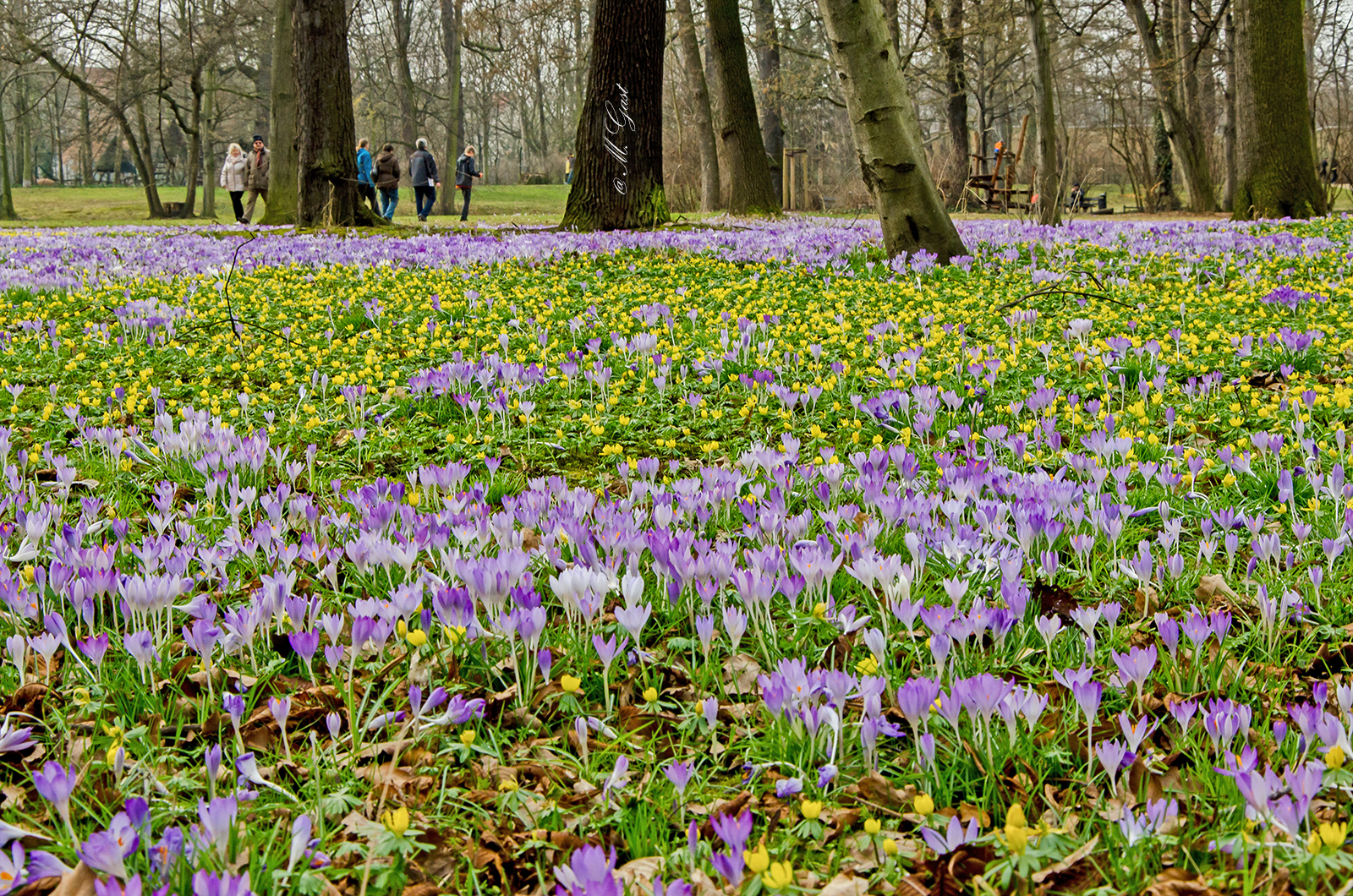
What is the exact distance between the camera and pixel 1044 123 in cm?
1385

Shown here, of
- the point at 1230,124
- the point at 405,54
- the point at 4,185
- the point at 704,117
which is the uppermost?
the point at 405,54

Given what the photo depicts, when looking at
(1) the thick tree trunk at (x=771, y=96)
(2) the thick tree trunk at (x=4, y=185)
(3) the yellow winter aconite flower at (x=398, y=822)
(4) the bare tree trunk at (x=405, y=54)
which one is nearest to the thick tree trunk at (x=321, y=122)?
(1) the thick tree trunk at (x=771, y=96)

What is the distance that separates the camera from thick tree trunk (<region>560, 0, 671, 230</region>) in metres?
12.3

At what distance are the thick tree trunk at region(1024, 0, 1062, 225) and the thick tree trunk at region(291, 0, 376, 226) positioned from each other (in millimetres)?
9961

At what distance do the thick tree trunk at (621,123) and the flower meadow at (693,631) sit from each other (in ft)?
25.6

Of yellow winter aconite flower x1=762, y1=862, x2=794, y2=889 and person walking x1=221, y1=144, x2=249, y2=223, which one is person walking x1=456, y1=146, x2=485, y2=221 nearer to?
person walking x1=221, y1=144, x2=249, y2=223

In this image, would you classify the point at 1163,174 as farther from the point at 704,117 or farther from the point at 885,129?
the point at 885,129

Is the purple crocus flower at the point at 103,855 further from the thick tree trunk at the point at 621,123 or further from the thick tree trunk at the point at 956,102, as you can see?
the thick tree trunk at the point at 956,102

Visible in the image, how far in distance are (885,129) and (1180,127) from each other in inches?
787

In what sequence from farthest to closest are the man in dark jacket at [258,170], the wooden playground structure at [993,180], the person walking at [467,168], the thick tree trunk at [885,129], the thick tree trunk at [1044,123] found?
1. the wooden playground structure at [993,180]
2. the person walking at [467,168]
3. the man in dark jacket at [258,170]
4. the thick tree trunk at [1044,123]
5. the thick tree trunk at [885,129]

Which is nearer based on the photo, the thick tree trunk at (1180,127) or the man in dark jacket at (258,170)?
the man in dark jacket at (258,170)

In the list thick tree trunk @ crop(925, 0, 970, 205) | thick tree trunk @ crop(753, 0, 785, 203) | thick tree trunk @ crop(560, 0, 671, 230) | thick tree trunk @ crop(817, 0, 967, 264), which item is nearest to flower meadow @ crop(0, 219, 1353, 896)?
thick tree trunk @ crop(817, 0, 967, 264)

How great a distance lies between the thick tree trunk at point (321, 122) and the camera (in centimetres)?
1452

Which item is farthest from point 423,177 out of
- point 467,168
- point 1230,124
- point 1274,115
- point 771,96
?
point 1230,124
